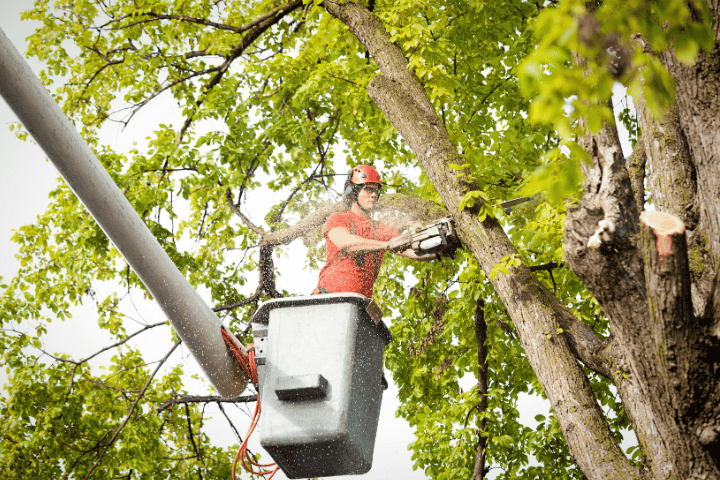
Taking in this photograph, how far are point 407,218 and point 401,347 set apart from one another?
8.01 feet

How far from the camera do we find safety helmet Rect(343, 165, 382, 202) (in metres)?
3.81

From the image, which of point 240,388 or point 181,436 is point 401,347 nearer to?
point 181,436

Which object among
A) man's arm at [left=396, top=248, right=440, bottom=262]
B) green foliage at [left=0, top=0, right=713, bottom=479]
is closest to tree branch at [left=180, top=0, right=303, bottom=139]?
green foliage at [left=0, top=0, right=713, bottom=479]

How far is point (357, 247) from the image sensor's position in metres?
3.39

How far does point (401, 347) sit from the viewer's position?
6477 mm

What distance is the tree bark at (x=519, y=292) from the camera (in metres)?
2.46

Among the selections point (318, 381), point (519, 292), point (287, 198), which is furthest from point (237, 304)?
point (519, 292)

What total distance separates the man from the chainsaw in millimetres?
70

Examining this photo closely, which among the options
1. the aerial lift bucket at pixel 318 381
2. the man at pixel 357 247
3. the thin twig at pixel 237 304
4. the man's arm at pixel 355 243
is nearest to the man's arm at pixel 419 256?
the man at pixel 357 247

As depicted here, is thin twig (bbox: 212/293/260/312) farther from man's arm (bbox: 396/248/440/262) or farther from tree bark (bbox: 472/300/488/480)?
man's arm (bbox: 396/248/440/262)

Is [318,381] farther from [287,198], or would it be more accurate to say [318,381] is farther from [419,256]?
[287,198]

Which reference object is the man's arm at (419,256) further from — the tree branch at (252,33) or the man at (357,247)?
the tree branch at (252,33)

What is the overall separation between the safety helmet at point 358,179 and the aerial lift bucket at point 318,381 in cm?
103

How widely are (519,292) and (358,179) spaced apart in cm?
138
